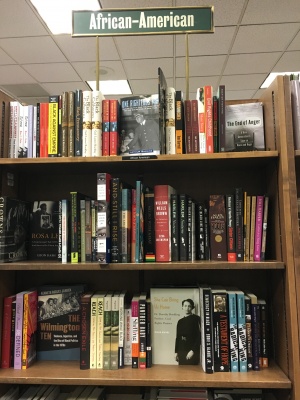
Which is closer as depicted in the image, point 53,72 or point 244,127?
point 244,127

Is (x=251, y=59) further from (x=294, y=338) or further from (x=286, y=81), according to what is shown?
(x=294, y=338)

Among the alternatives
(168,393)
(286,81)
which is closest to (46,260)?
(168,393)

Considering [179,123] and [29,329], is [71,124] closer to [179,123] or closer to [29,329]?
[179,123]

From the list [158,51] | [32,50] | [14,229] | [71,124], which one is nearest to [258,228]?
[71,124]

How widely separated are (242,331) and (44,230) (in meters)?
0.85

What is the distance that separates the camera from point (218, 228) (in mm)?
1168

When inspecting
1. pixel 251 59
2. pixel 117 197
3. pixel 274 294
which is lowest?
pixel 274 294

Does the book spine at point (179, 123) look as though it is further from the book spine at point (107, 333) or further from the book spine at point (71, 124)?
the book spine at point (107, 333)

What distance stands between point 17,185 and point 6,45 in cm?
229

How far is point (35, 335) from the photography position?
4.11ft

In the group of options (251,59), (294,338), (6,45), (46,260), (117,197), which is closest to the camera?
(294,338)

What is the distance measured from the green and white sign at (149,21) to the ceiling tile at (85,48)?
187 centimetres

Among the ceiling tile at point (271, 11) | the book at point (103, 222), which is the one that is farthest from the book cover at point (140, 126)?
the ceiling tile at point (271, 11)

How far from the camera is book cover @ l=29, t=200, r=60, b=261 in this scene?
1326 millimetres
